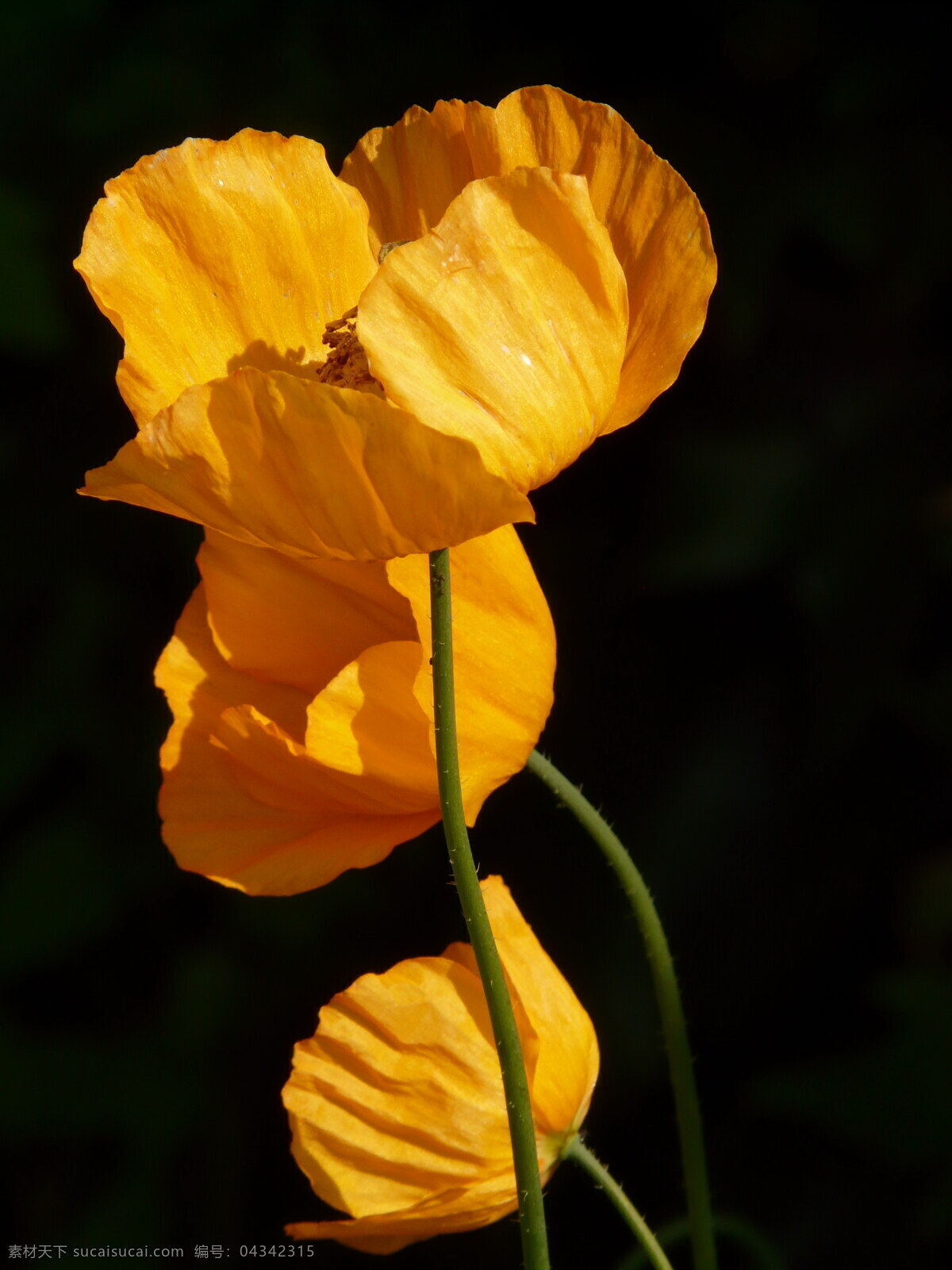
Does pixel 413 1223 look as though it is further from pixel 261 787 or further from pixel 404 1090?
pixel 261 787

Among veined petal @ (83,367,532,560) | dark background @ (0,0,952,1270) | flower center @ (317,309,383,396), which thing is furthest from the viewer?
dark background @ (0,0,952,1270)

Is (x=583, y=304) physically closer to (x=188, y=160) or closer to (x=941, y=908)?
(x=188, y=160)

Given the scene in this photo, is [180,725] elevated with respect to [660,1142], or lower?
elevated

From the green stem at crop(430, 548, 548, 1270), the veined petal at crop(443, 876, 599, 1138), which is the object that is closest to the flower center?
the green stem at crop(430, 548, 548, 1270)

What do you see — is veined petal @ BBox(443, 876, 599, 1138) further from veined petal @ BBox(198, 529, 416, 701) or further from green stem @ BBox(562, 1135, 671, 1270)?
veined petal @ BBox(198, 529, 416, 701)

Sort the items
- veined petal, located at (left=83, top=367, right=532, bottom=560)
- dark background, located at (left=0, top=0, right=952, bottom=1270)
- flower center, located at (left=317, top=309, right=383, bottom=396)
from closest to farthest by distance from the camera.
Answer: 1. veined petal, located at (left=83, top=367, right=532, bottom=560)
2. flower center, located at (left=317, top=309, right=383, bottom=396)
3. dark background, located at (left=0, top=0, right=952, bottom=1270)

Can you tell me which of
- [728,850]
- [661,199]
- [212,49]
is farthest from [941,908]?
[212,49]
